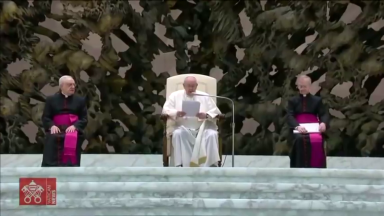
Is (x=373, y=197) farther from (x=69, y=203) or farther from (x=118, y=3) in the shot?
(x=118, y=3)

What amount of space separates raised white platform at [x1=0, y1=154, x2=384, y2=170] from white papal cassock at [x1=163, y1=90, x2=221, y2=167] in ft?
4.23

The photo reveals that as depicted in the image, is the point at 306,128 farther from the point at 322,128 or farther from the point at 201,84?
the point at 201,84

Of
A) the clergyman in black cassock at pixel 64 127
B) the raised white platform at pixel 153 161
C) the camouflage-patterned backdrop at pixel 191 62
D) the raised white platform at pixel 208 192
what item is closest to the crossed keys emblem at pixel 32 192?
the raised white platform at pixel 208 192

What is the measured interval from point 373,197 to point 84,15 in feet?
18.5

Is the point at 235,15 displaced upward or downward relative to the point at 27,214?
upward

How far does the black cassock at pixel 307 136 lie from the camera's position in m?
5.65

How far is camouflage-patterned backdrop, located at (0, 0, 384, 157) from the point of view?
26.5 feet

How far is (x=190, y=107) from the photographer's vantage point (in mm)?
5605

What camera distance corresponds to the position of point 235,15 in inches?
331

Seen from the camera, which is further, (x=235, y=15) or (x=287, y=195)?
(x=235, y=15)

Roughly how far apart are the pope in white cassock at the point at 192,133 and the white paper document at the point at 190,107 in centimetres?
4

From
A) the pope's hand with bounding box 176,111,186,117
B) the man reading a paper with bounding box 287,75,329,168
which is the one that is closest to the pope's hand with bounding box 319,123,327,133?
the man reading a paper with bounding box 287,75,329,168

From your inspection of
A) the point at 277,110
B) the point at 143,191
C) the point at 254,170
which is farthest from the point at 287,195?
the point at 277,110

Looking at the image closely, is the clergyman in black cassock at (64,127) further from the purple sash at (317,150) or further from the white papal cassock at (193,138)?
the purple sash at (317,150)
